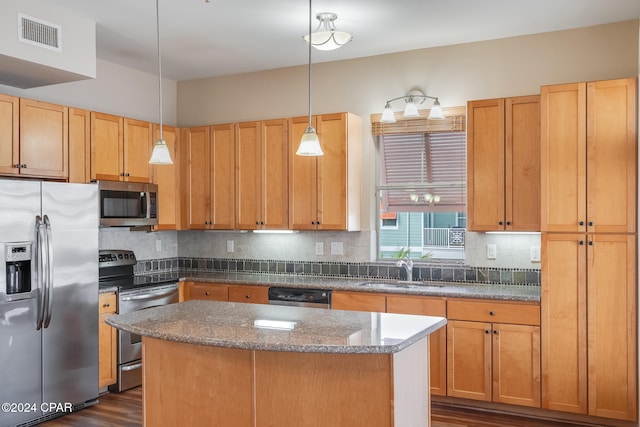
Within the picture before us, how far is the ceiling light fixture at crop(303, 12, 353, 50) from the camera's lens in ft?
13.0

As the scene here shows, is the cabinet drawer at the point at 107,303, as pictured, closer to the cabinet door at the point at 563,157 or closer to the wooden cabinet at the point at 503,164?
the wooden cabinet at the point at 503,164

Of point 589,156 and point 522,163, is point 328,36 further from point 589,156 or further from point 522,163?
point 589,156

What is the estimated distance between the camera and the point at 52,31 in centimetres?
386

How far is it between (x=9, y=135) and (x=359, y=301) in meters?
2.82

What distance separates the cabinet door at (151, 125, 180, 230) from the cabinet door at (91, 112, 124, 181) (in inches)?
17.3

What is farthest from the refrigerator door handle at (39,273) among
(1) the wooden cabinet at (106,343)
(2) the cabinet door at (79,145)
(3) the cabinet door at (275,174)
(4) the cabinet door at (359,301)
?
(4) the cabinet door at (359,301)

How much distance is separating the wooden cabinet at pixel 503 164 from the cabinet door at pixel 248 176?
6.24ft

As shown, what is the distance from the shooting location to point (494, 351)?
162 inches

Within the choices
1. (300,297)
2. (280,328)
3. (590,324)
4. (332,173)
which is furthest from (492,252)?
(280,328)

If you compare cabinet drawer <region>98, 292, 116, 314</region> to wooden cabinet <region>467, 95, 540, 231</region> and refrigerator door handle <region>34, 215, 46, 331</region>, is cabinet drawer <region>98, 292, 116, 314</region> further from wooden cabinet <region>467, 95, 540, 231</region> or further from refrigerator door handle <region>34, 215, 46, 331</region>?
wooden cabinet <region>467, 95, 540, 231</region>

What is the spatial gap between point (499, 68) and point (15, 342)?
13.4 feet

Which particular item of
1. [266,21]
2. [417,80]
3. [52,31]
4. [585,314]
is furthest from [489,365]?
[52,31]

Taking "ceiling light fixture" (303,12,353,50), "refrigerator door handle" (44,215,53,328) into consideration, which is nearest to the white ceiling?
"ceiling light fixture" (303,12,353,50)

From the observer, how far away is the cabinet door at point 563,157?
3896mm
